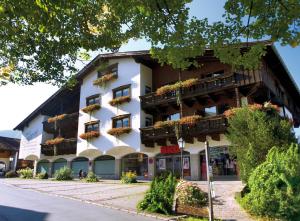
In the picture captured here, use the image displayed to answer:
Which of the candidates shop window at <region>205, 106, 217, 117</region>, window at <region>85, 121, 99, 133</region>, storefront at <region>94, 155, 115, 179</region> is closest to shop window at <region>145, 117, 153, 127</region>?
storefront at <region>94, 155, 115, 179</region>

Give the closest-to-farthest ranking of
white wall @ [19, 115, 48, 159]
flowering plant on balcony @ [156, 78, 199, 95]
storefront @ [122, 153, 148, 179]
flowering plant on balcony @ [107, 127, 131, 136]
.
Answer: flowering plant on balcony @ [156, 78, 199, 95], flowering plant on balcony @ [107, 127, 131, 136], storefront @ [122, 153, 148, 179], white wall @ [19, 115, 48, 159]

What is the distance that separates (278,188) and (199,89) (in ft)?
52.6

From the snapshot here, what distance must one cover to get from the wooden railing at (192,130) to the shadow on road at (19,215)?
14.4m

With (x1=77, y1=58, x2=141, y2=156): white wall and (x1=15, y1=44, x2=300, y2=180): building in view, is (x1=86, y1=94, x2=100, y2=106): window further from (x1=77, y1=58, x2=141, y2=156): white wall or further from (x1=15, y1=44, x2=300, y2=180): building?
(x1=77, y1=58, x2=141, y2=156): white wall

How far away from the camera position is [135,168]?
95.3 ft

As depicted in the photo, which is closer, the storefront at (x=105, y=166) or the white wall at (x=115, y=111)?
the white wall at (x=115, y=111)

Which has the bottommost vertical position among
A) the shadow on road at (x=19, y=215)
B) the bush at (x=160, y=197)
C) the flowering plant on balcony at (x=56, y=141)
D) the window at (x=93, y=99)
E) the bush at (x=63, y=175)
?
the shadow on road at (x=19, y=215)

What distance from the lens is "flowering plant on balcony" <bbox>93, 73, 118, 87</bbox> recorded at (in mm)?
30603

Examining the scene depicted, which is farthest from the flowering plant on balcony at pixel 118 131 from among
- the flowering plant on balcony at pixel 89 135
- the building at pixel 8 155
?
the building at pixel 8 155

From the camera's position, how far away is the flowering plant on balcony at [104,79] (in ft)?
100

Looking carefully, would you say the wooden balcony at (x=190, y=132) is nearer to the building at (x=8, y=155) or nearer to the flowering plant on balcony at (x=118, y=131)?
the flowering plant on balcony at (x=118, y=131)

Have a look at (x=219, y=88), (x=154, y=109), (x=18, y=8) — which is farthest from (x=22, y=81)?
(x=154, y=109)

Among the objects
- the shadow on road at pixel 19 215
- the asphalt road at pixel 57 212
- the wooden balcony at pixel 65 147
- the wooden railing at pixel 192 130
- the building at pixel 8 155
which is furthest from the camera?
the building at pixel 8 155

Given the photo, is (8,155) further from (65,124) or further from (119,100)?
(119,100)
